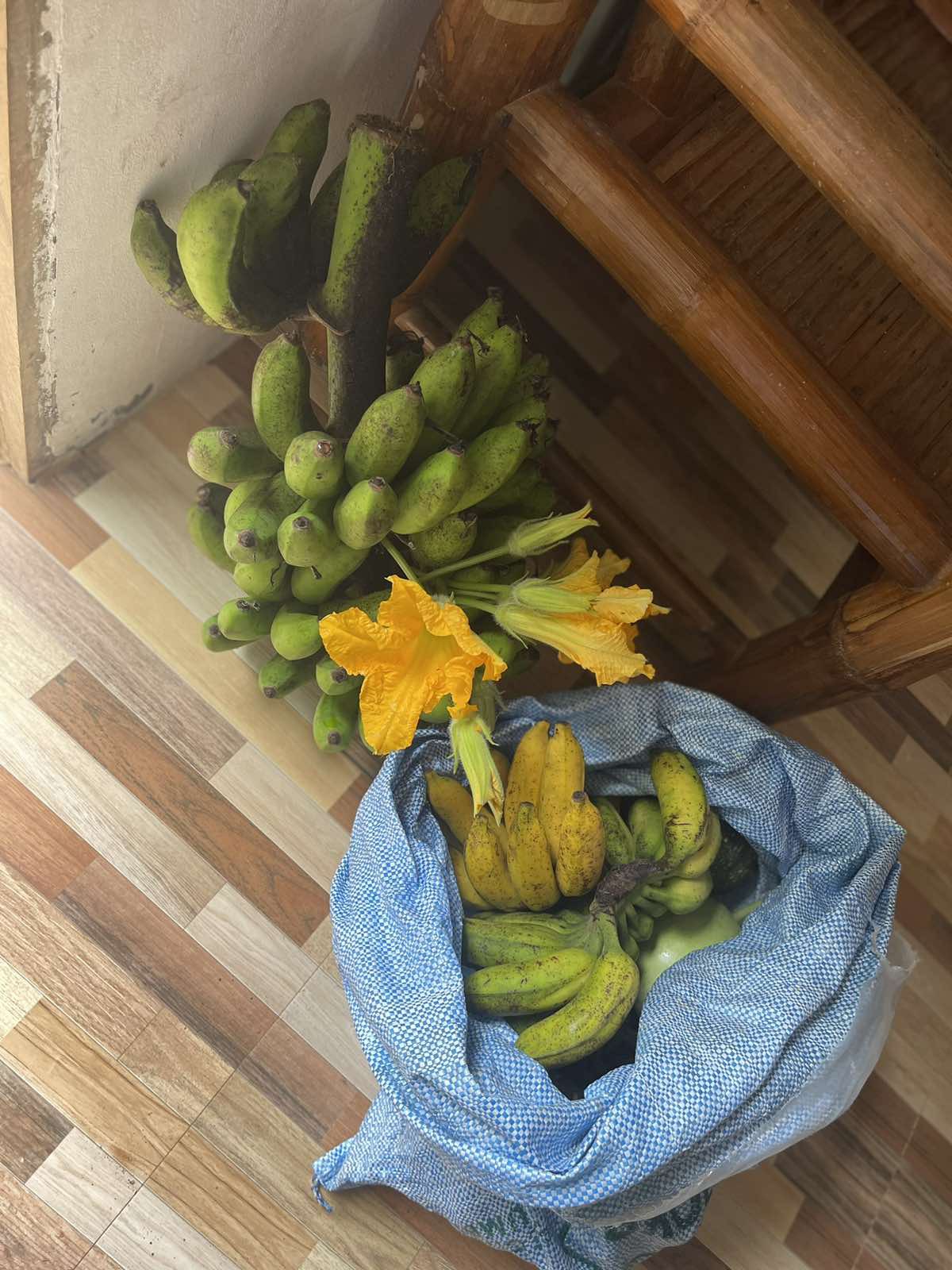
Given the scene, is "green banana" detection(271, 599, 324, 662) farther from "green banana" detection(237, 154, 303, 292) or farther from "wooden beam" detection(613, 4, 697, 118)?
"wooden beam" detection(613, 4, 697, 118)

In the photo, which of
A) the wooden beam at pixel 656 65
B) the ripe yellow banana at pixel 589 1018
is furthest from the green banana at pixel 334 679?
the wooden beam at pixel 656 65

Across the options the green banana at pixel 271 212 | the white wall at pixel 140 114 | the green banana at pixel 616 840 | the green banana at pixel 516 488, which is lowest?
the green banana at pixel 616 840

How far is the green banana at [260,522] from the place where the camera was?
33.9 inches

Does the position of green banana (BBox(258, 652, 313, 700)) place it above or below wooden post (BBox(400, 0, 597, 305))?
below

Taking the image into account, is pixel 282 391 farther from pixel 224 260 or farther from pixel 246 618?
pixel 246 618

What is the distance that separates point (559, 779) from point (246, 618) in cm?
34

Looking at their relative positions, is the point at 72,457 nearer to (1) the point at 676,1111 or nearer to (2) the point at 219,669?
(2) the point at 219,669

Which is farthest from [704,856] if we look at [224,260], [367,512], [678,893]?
[224,260]

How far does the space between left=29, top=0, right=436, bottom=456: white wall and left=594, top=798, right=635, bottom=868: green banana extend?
0.68m

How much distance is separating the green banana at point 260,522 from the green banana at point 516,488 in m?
0.19

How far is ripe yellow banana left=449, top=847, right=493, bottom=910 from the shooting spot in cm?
99

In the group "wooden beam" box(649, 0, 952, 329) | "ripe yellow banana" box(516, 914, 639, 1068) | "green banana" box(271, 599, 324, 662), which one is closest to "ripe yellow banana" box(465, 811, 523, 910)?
"ripe yellow banana" box(516, 914, 639, 1068)

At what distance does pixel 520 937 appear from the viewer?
941 mm

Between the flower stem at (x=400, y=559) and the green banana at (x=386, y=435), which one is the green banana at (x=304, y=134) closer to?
the green banana at (x=386, y=435)
